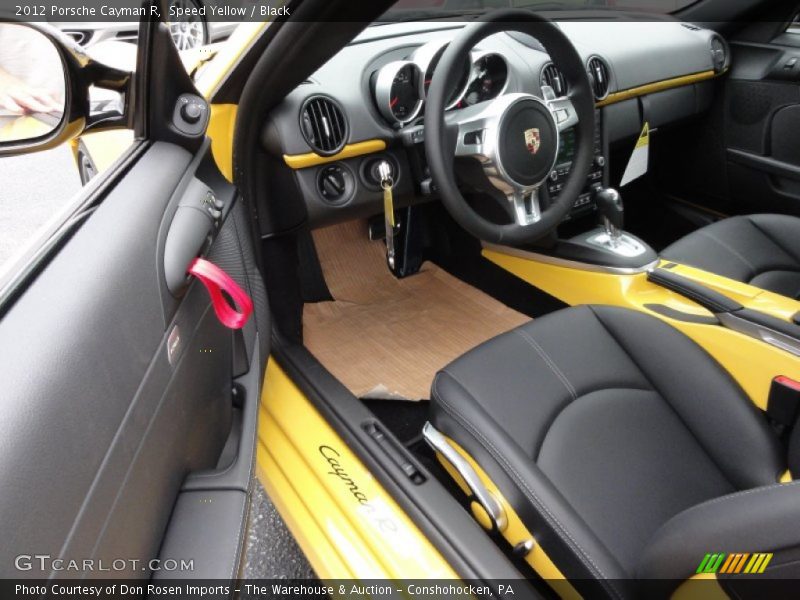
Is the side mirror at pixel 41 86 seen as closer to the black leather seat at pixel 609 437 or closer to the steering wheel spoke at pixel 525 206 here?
the black leather seat at pixel 609 437

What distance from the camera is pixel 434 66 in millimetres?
1395

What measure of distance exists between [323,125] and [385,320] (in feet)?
2.61

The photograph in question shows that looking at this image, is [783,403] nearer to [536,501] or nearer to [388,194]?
[536,501]

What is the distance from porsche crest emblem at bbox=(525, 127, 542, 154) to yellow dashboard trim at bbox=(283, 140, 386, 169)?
13.9 inches

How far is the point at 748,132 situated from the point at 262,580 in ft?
7.19

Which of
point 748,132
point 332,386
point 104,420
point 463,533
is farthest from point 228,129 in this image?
point 748,132

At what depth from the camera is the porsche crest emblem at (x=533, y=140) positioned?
4.27 feet

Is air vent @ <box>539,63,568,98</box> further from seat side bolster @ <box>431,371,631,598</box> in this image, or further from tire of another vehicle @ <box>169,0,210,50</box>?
seat side bolster @ <box>431,371,631,598</box>

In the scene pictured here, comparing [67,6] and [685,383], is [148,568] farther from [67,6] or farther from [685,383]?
[67,6]

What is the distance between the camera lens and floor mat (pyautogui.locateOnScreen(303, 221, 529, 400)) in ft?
5.75

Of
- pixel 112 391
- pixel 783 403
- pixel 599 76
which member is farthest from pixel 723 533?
pixel 599 76

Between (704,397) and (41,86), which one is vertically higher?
(41,86)

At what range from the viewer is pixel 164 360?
70 cm
